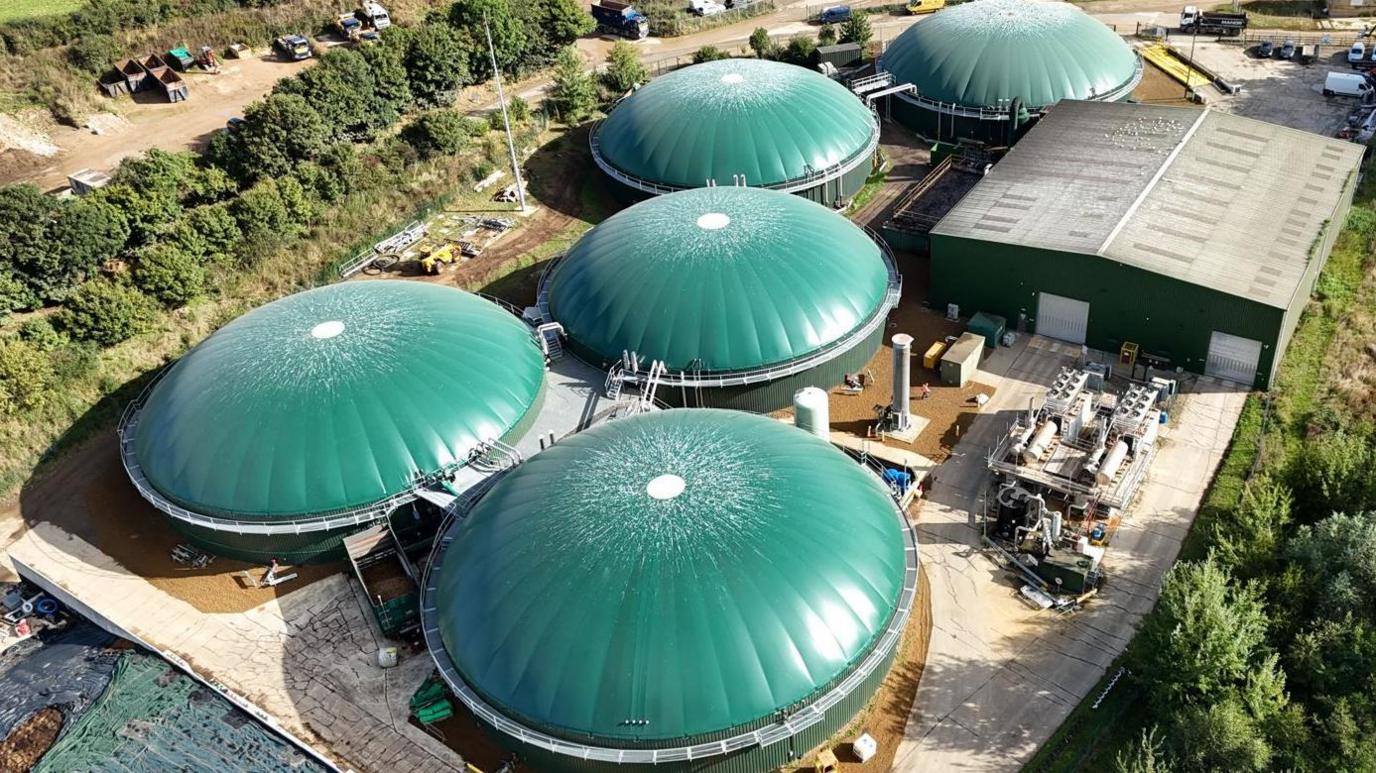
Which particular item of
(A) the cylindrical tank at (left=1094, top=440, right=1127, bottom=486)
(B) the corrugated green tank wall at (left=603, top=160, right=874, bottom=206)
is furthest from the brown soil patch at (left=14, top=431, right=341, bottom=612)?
(B) the corrugated green tank wall at (left=603, top=160, right=874, bottom=206)

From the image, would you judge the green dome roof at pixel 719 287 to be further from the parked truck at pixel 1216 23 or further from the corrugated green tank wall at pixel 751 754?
the parked truck at pixel 1216 23

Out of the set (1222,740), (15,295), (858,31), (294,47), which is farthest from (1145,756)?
(294,47)

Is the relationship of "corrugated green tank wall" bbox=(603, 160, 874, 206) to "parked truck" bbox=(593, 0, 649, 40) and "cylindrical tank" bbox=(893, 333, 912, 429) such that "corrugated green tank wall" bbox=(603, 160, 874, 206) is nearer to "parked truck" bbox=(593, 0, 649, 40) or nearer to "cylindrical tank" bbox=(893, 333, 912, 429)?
"cylindrical tank" bbox=(893, 333, 912, 429)

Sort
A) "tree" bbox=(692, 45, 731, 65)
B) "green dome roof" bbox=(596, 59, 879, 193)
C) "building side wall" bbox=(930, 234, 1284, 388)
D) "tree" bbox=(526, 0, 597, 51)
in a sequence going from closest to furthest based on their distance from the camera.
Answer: "building side wall" bbox=(930, 234, 1284, 388)
"green dome roof" bbox=(596, 59, 879, 193)
"tree" bbox=(692, 45, 731, 65)
"tree" bbox=(526, 0, 597, 51)

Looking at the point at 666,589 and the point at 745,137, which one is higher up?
the point at 745,137

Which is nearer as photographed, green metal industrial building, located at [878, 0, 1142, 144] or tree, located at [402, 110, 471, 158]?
green metal industrial building, located at [878, 0, 1142, 144]

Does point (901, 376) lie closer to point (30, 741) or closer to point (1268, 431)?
point (1268, 431)

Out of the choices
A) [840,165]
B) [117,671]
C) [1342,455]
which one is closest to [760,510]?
[1342,455]
